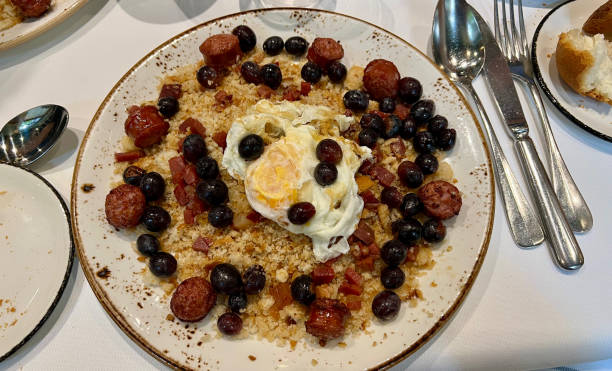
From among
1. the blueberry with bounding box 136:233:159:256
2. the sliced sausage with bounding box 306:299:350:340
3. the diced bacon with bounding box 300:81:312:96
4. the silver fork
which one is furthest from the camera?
the diced bacon with bounding box 300:81:312:96

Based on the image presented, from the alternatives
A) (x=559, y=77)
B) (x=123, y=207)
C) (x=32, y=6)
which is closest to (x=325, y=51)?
(x=123, y=207)

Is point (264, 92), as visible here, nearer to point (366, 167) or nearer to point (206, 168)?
point (206, 168)

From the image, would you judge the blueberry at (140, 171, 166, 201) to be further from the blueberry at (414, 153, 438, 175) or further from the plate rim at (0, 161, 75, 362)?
the blueberry at (414, 153, 438, 175)

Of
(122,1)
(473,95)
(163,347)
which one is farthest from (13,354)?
(473,95)

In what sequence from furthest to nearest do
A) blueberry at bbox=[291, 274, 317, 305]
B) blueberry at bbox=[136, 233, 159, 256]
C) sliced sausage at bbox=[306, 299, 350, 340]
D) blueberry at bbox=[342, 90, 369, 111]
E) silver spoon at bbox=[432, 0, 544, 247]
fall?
1. silver spoon at bbox=[432, 0, 544, 247]
2. blueberry at bbox=[342, 90, 369, 111]
3. blueberry at bbox=[136, 233, 159, 256]
4. blueberry at bbox=[291, 274, 317, 305]
5. sliced sausage at bbox=[306, 299, 350, 340]

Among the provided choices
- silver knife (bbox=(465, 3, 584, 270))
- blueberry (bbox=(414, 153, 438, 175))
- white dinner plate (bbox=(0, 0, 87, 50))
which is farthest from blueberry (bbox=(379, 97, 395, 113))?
white dinner plate (bbox=(0, 0, 87, 50))

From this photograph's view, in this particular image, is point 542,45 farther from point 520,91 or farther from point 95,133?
point 95,133

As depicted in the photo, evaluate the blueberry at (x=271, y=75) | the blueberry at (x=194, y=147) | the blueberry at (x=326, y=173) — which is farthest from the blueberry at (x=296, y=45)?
the blueberry at (x=326, y=173)
